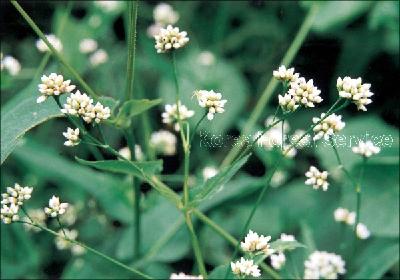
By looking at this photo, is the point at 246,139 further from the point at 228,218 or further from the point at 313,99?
the point at 313,99

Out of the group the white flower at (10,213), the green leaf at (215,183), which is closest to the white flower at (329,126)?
the green leaf at (215,183)

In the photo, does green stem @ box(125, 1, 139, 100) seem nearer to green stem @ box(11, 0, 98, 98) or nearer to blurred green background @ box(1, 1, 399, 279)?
green stem @ box(11, 0, 98, 98)

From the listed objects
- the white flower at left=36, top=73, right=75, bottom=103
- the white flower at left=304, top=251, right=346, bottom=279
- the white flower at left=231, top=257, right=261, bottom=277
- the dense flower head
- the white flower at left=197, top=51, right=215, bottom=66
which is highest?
the white flower at left=197, top=51, right=215, bottom=66

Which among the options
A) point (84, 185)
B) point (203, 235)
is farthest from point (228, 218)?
point (84, 185)

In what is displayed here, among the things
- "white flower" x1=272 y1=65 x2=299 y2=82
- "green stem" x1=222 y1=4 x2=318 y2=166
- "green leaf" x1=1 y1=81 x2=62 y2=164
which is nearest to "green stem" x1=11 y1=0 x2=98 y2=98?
"green leaf" x1=1 y1=81 x2=62 y2=164

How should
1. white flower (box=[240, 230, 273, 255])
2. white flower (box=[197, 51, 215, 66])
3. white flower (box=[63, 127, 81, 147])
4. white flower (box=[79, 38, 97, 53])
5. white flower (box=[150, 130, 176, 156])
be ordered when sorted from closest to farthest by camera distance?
white flower (box=[240, 230, 273, 255]) < white flower (box=[63, 127, 81, 147]) < white flower (box=[150, 130, 176, 156]) < white flower (box=[79, 38, 97, 53]) < white flower (box=[197, 51, 215, 66])

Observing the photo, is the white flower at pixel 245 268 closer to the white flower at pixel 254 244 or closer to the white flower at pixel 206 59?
the white flower at pixel 254 244
